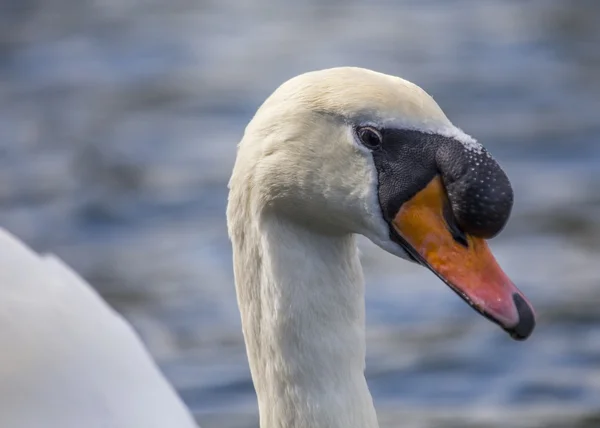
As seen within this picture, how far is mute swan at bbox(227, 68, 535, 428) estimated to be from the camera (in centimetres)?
300

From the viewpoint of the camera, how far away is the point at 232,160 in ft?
26.6

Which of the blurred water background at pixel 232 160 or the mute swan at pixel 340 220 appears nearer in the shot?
the mute swan at pixel 340 220

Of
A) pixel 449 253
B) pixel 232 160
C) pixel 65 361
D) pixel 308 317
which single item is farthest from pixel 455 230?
pixel 232 160

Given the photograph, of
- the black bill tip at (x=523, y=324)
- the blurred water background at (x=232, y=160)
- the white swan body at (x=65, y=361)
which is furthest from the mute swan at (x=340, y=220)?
the blurred water background at (x=232, y=160)

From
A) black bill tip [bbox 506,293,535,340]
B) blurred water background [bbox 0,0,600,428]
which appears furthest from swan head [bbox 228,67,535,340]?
blurred water background [bbox 0,0,600,428]

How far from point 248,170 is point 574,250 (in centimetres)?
401

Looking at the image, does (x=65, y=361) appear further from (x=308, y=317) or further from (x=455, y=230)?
(x=455, y=230)

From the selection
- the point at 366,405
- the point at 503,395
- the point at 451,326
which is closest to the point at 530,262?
the point at 451,326

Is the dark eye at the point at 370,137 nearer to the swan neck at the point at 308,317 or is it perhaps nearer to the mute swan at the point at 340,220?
the mute swan at the point at 340,220

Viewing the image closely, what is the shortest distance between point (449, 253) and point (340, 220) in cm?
25

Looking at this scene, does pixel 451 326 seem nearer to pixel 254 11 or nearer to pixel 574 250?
pixel 574 250

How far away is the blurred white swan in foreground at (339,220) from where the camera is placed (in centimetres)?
300

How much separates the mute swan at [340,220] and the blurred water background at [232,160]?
2.28 metres

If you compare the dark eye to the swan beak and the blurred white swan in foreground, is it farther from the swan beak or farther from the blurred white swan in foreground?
the swan beak
